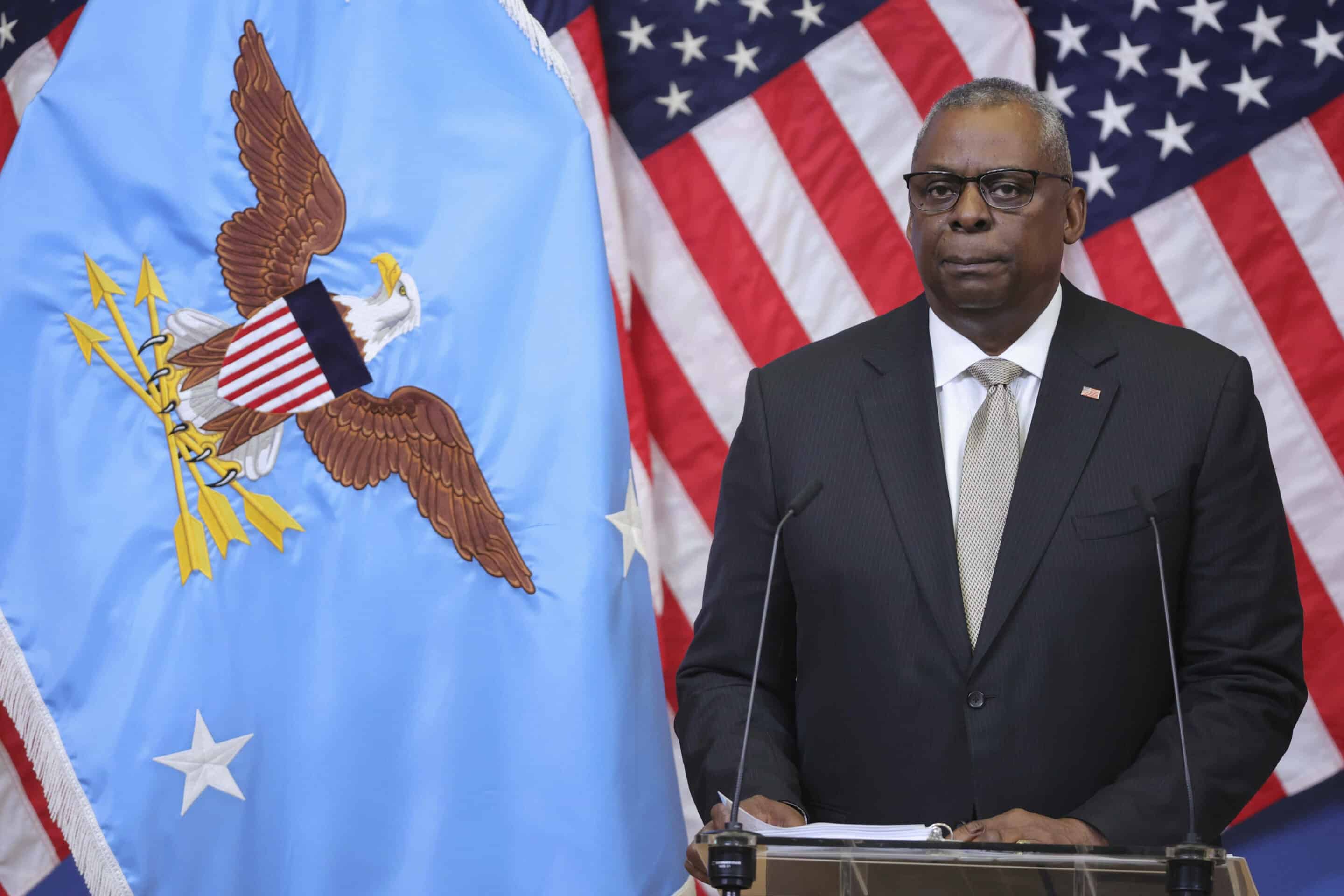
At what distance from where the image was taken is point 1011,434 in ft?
5.35

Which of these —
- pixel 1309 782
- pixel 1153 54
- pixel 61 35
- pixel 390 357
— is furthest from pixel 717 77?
pixel 1309 782

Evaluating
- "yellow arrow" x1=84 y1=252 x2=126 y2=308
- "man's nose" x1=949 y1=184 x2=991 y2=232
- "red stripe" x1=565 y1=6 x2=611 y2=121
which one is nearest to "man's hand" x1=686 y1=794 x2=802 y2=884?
"man's nose" x1=949 y1=184 x2=991 y2=232

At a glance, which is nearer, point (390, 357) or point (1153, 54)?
point (390, 357)

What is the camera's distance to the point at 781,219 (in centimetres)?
314

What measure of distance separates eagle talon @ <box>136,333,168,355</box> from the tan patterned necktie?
4.72ft

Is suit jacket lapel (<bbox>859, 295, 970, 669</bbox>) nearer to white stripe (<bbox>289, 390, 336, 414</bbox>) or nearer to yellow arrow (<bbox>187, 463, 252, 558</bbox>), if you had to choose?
white stripe (<bbox>289, 390, 336, 414</bbox>)

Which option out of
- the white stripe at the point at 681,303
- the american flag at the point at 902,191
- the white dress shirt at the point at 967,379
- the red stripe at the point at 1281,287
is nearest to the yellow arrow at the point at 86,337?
the american flag at the point at 902,191

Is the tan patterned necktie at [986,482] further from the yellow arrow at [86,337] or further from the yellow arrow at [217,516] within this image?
the yellow arrow at [86,337]

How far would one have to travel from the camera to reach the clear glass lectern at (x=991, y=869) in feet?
3.65

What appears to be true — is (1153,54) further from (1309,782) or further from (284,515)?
(284,515)

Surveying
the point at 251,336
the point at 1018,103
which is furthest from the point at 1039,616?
the point at 251,336

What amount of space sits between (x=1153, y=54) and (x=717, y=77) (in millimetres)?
1020

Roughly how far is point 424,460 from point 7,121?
4.89 feet

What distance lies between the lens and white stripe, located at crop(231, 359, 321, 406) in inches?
91.0
